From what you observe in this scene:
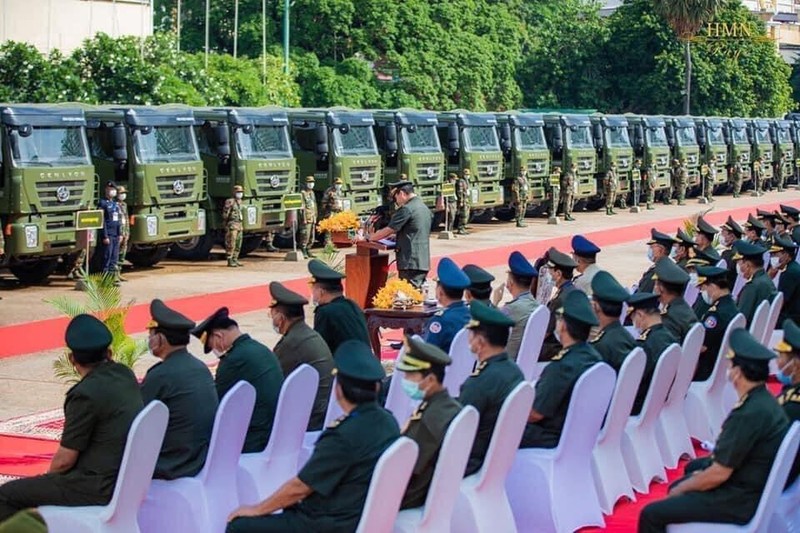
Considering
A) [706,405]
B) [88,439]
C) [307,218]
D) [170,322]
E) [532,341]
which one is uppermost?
[170,322]

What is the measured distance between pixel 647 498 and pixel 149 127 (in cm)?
1530

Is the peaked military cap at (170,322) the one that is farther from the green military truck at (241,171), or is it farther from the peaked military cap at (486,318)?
the green military truck at (241,171)

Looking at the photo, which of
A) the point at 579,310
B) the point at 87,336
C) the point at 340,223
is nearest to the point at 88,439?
the point at 87,336

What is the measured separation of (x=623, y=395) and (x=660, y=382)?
24.8 inches

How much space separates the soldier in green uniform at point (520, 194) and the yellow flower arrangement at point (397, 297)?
21.6 metres

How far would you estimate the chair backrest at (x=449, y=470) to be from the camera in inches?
283

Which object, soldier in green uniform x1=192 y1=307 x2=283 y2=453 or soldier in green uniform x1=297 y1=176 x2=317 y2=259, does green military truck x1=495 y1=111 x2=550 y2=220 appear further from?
soldier in green uniform x1=192 y1=307 x2=283 y2=453

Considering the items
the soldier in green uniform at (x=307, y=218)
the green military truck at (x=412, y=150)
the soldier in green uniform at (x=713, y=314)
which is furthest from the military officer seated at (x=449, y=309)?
the green military truck at (x=412, y=150)

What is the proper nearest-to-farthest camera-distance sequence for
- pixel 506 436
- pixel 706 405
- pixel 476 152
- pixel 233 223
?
1. pixel 506 436
2. pixel 706 405
3. pixel 233 223
4. pixel 476 152

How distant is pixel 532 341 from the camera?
10.9 meters

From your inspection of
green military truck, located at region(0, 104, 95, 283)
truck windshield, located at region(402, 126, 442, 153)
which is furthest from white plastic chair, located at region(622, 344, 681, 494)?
truck windshield, located at region(402, 126, 442, 153)

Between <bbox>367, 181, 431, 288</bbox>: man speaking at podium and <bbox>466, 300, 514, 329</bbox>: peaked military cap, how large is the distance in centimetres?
631

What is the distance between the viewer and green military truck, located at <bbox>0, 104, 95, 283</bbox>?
69.3 ft

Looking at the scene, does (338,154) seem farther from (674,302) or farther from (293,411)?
(293,411)
